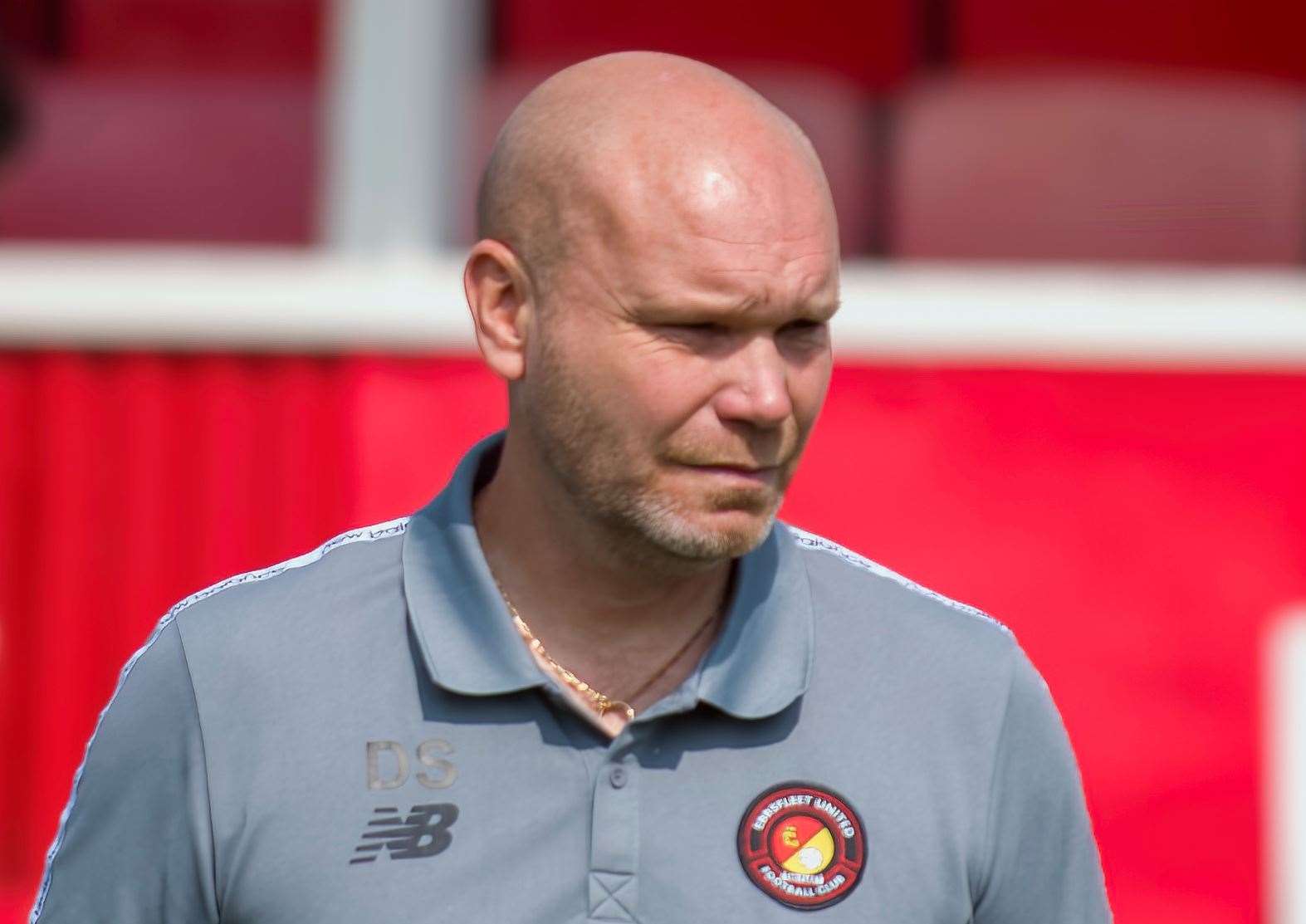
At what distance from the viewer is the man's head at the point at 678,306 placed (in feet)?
5.54

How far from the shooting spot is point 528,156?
1822 millimetres

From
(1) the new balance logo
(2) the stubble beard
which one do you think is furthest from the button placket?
(2) the stubble beard

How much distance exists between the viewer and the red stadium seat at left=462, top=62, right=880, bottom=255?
3.83 m

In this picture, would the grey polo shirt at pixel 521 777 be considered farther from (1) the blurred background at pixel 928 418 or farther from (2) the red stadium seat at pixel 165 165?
(2) the red stadium seat at pixel 165 165

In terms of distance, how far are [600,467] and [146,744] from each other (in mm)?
465

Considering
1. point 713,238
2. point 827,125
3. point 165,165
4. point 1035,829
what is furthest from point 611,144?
point 165,165

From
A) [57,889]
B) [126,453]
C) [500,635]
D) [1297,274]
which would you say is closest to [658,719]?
[500,635]

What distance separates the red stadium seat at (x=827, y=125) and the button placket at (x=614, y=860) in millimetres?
2337

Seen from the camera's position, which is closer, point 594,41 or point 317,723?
point 317,723

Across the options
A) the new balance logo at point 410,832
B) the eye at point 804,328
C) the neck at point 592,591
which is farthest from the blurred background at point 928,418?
the new balance logo at point 410,832

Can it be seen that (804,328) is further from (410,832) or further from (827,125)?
(827,125)

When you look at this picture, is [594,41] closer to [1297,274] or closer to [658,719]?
[1297,274]

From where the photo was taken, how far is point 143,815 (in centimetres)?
170

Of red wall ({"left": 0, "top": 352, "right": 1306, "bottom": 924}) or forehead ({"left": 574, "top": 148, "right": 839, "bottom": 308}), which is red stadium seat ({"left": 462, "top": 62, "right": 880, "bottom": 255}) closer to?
red wall ({"left": 0, "top": 352, "right": 1306, "bottom": 924})
